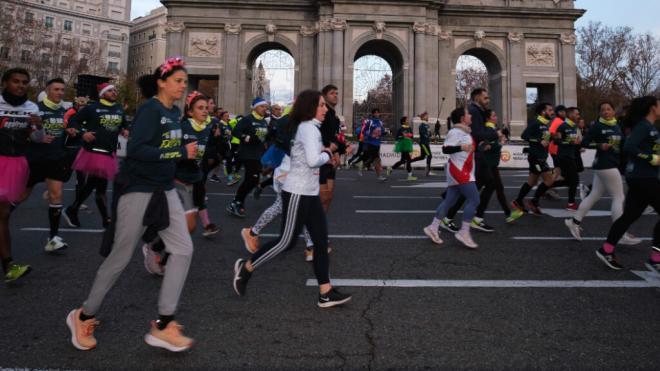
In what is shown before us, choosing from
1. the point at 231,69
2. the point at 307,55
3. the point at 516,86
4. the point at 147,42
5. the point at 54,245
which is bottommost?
the point at 54,245

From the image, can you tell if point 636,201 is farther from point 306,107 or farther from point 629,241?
point 306,107

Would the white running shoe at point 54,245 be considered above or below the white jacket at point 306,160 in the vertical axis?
below

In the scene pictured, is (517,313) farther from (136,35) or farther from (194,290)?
(136,35)

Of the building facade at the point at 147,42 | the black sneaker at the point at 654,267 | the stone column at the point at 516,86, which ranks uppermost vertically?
the building facade at the point at 147,42

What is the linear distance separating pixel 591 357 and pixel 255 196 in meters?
8.31

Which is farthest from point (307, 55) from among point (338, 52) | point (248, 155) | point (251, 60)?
point (248, 155)

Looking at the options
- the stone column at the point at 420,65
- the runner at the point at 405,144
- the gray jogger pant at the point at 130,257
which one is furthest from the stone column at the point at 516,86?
the gray jogger pant at the point at 130,257

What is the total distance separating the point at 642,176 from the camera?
508cm

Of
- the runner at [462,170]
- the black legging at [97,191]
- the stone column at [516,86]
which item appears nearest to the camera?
the runner at [462,170]

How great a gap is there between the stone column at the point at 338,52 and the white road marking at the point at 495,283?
2698 centimetres

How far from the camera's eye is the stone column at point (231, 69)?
32906 mm

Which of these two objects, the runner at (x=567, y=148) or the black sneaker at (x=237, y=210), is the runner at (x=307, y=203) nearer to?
the black sneaker at (x=237, y=210)

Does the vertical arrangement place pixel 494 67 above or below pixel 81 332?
above

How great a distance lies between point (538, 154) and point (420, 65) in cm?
2350
